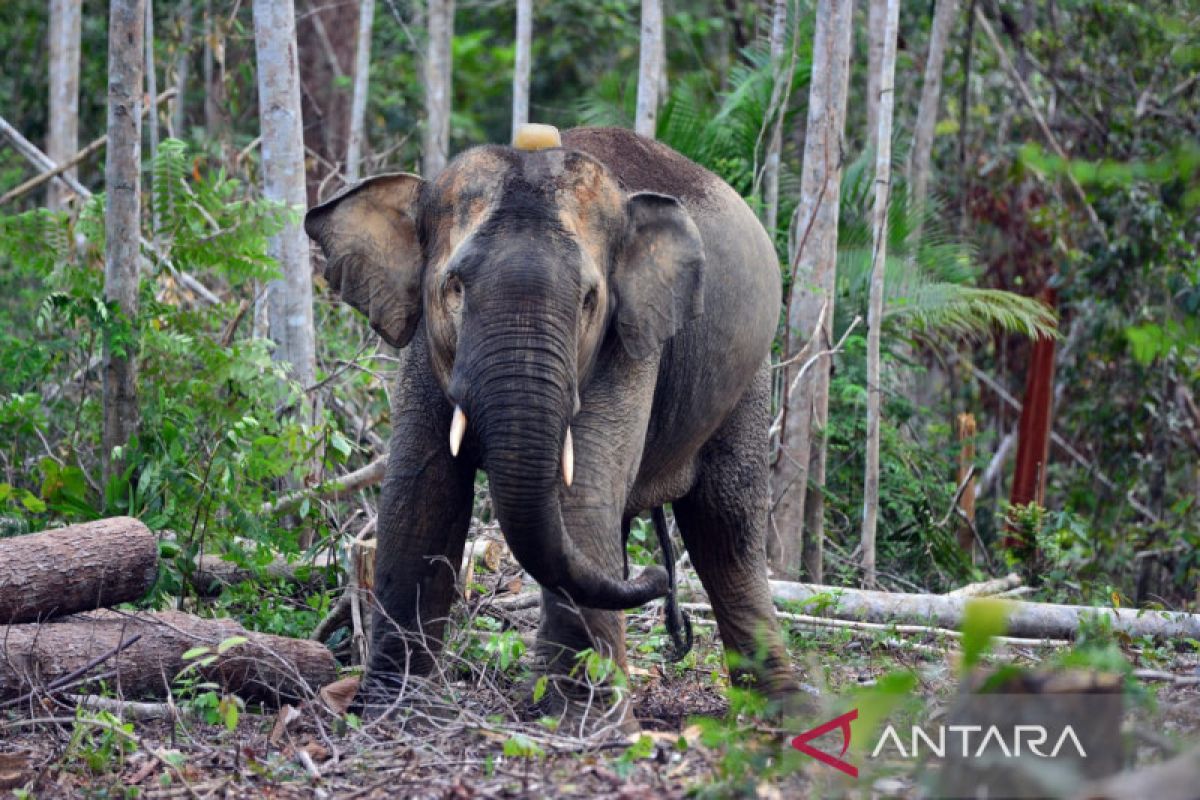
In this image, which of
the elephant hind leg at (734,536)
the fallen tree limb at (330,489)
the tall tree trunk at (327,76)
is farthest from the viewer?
the tall tree trunk at (327,76)

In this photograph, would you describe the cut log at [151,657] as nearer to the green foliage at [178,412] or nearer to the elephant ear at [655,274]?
the green foliage at [178,412]

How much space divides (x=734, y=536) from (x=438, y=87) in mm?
8672

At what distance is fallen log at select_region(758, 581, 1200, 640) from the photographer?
343 inches

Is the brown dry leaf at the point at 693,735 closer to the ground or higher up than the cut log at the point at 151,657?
higher up

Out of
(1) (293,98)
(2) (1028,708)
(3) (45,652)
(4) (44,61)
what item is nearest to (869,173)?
(1) (293,98)

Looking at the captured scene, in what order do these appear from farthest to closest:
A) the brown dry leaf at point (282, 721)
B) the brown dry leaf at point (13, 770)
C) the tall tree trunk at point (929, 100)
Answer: the tall tree trunk at point (929, 100) < the brown dry leaf at point (282, 721) < the brown dry leaf at point (13, 770)

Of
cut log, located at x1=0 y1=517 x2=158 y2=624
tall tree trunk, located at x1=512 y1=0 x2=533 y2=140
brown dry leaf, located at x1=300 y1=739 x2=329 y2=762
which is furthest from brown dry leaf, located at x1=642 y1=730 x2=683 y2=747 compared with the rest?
tall tree trunk, located at x1=512 y1=0 x2=533 y2=140

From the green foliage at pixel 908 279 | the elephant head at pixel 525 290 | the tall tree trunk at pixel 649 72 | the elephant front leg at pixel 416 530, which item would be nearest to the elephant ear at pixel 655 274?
the elephant head at pixel 525 290

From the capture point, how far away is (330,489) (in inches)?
322

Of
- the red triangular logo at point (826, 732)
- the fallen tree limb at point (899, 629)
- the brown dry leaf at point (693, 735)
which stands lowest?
the fallen tree limb at point (899, 629)

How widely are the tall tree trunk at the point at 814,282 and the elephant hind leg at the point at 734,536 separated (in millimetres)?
2557

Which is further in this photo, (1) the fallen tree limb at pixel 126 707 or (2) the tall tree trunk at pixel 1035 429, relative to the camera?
(2) the tall tree trunk at pixel 1035 429

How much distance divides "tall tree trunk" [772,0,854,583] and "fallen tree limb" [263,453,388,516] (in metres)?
2.77

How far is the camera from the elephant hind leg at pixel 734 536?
24.9 feet
